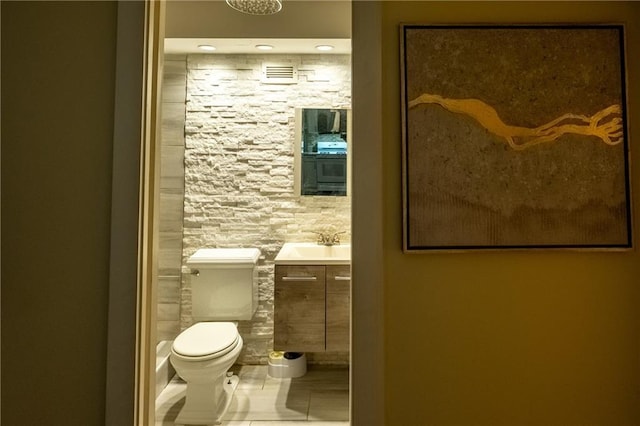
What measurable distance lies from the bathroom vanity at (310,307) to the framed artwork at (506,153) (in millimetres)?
1199

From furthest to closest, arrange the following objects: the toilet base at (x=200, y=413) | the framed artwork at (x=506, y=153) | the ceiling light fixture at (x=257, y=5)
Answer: the toilet base at (x=200, y=413)
the ceiling light fixture at (x=257, y=5)
the framed artwork at (x=506, y=153)

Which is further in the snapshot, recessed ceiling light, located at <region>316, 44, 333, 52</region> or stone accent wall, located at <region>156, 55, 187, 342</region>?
stone accent wall, located at <region>156, 55, 187, 342</region>

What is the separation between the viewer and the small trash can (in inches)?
111

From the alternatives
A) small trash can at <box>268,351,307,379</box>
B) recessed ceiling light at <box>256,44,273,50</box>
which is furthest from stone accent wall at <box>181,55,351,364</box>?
recessed ceiling light at <box>256,44,273,50</box>

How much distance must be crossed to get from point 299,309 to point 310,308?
0.07 m

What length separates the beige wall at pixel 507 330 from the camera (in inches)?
52.4

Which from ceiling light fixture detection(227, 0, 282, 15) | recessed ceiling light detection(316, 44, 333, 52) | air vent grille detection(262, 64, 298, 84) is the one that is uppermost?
recessed ceiling light detection(316, 44, 333, 52)

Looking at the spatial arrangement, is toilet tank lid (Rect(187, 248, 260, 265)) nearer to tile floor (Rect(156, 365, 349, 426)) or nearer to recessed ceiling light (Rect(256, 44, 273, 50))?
tile floor (Rect(156, 365, 349, 426))

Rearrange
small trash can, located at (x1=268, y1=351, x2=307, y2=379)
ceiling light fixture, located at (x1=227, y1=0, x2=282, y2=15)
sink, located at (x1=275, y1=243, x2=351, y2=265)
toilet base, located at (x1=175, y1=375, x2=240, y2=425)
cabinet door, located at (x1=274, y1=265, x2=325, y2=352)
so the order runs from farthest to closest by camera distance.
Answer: small trash can, located at (x1=268, y1=351, x2=307, y2=379)
sink, located at (x1=275, y1=243, x2=351, y2=265)
cabinet door, located at (x1=274, y1=265, x2=325, y2=352)
toilet base, located at (x1=175, y1=375, x2=240, y2=425)
ceiling light fixture, located at (x1=227, y1=0, x2=282, y2=15)

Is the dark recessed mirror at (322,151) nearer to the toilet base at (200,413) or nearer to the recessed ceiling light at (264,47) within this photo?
the recessed ceiling light at (264,47)

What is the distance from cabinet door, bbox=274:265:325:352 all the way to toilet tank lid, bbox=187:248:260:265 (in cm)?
37

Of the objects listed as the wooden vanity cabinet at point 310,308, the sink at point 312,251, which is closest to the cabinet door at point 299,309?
the wooden vanity cabinet at point 310,308

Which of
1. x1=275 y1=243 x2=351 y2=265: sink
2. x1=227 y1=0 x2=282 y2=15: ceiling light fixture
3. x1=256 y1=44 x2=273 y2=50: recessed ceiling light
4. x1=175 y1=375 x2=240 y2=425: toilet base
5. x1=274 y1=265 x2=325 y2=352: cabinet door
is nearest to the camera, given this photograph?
x1=227 y1=0 x2=282 y2=15: ceiling light fixture

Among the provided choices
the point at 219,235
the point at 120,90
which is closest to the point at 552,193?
the point at 120,90
